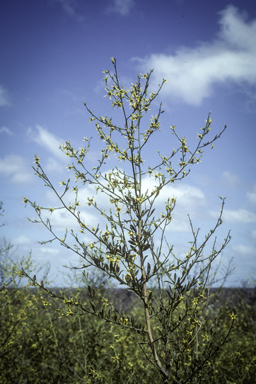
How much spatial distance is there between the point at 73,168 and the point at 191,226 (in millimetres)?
1670

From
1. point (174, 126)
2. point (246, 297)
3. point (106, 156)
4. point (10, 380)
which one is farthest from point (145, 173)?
point (246, 297)

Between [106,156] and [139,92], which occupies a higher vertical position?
[139,92]

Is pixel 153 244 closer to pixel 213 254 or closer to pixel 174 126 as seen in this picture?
pixel 213 254

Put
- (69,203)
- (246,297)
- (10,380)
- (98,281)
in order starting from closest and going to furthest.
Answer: (69,203), (10,380), (98,281), (246,297)

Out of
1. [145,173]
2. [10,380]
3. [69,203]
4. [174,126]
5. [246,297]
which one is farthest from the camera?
[246,297]

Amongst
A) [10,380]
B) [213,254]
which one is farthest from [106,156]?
[10,380]

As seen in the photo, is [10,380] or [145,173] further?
[10,380]

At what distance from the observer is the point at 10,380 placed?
626 centimetres

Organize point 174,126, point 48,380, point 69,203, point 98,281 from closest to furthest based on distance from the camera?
point 69,203 → point 174,126 → point 48,380 → point 98,281

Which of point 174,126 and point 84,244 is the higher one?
point 174,126

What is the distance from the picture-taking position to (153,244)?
2.80 metres

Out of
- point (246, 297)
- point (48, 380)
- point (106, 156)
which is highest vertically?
point (106, 156)

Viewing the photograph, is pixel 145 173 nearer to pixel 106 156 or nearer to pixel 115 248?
pixel 106 156

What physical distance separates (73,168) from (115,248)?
1.24 meters
